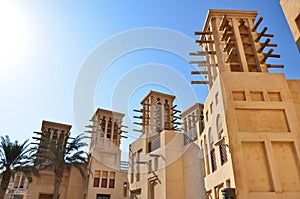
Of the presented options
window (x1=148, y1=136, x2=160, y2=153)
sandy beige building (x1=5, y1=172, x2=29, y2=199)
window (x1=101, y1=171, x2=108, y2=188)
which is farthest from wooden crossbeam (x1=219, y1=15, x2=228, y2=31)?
sandy beige building (x1=5, y1=172, x2=29, y2=199)

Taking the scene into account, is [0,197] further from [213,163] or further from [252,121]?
[252,121]

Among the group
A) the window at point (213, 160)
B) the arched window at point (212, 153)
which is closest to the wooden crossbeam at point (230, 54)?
the arched window at point (212, 153)

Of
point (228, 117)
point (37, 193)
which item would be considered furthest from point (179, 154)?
point (37, 193)

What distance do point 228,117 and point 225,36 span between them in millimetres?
5102

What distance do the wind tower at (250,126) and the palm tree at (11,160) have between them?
54.8 ft

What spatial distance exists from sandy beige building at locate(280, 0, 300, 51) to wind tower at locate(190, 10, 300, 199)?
4.09 ft

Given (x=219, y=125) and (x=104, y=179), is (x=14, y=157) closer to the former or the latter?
(x=104, y=179)

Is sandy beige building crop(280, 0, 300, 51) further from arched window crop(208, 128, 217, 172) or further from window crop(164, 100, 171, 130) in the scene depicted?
window crop(164, 100, 171, 130)

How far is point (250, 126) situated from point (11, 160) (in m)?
20.0

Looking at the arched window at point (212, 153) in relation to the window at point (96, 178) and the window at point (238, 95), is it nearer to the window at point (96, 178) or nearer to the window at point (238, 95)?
the window at point (238, 95)

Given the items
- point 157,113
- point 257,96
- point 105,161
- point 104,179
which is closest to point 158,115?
point 157,113

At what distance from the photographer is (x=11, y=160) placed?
20266 mm

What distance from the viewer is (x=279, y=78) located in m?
9.42

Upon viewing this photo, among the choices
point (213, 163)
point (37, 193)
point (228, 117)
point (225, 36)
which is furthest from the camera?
point (37, 193)
